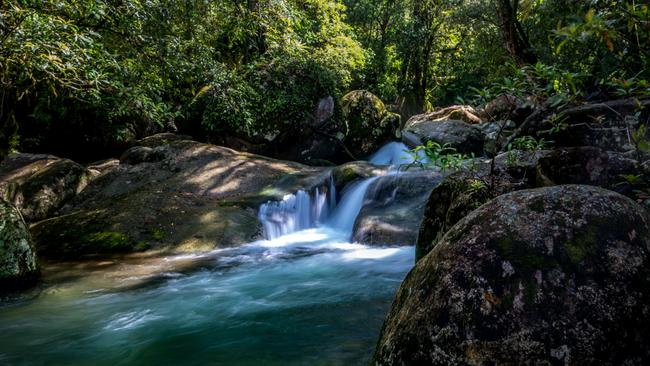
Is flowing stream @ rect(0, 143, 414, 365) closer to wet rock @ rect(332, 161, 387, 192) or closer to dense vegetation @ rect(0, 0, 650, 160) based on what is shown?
dense vegetation @ rect(0, 0, 650, 160)

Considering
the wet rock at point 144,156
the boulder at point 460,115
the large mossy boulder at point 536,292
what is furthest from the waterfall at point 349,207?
the boulder at point 460,115

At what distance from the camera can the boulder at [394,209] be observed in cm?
888

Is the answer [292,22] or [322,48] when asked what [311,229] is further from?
[322,48]

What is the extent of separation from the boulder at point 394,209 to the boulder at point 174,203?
90.5 inches

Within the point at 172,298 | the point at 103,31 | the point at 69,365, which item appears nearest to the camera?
the point at 69,365

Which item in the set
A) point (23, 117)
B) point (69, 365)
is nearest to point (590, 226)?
point (69, 365)

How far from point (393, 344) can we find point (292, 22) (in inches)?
305

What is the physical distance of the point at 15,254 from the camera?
6711 mm

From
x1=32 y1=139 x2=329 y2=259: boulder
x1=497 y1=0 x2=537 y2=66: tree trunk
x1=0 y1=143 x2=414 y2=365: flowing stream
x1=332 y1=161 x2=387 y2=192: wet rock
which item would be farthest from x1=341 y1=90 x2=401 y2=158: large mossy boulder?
x1=0 y1=143 x2=414 y2=365: flowing stream

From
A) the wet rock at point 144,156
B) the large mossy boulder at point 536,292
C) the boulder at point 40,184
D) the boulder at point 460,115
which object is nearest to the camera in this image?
the large mossy boulder at point 536,292

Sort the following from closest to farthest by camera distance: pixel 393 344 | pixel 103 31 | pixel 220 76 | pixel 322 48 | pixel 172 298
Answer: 1. pixel 393 344
2. pixel 172 298
3. pixel 103 31
4. pixel 220 76
5. pixel 322 48

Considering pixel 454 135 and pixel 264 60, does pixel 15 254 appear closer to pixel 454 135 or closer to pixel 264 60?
pixel 264 60

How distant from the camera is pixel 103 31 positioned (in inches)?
281

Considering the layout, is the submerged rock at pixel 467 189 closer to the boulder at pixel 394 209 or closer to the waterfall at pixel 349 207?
the boulder at pixel 394 209
